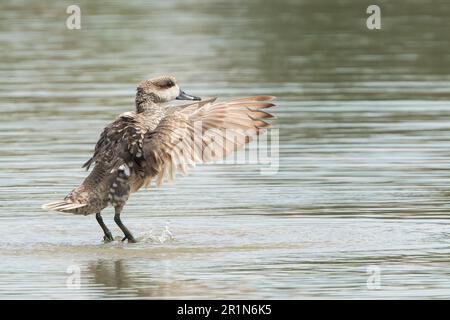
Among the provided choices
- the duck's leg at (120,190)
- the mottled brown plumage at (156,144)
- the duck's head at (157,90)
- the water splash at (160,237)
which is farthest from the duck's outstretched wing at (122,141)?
the water splash at (160,237)

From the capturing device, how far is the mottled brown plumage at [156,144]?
1170 cm

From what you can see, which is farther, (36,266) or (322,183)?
(322,183)

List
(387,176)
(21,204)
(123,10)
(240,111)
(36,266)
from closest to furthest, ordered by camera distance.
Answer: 1. (36,266)
2. (240,111)
3. (21,204)
4. (387,176)
5. (123,10)

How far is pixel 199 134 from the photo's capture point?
12008 millimetres

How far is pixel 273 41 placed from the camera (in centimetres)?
2552

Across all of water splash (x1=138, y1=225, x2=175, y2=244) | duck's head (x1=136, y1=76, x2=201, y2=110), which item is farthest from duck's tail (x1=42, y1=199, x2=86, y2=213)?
duck's head (x1=136, y1=76, x2=201, y2=110)

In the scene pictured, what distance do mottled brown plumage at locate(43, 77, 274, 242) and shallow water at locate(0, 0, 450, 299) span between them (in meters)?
0.45

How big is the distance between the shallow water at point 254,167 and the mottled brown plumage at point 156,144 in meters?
0.45

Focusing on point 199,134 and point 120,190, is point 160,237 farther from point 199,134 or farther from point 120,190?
point 199,134

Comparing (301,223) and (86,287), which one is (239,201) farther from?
(86,287)

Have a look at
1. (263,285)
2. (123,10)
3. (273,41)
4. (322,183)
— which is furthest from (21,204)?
(123,10)

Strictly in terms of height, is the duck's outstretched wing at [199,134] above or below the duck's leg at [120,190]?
above

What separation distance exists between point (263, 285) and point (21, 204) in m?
4.07

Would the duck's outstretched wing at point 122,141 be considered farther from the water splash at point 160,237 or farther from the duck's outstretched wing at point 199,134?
the water splash at point 160,237
